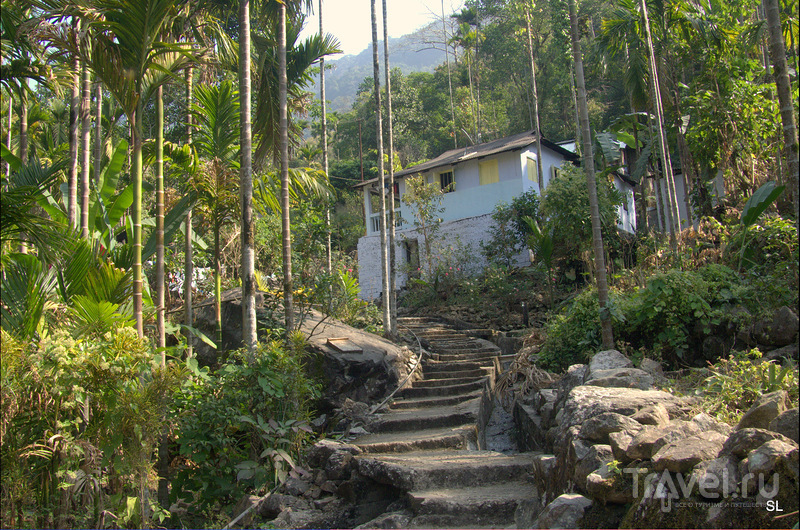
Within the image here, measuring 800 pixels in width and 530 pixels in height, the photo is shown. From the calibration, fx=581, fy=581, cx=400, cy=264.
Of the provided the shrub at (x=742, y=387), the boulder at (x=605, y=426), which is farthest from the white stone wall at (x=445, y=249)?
the boulder at (x=605, y=426)

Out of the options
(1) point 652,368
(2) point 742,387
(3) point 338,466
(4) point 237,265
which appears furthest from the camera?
(4) point 237,265

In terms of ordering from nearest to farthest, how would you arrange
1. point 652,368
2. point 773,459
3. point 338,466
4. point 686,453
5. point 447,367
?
point 773,459 < point 686,453 < point 338,466 < point 652,368 < point 447,367

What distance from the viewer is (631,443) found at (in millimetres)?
4379

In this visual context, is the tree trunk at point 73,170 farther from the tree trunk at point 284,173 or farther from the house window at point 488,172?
the house window at point 488,172

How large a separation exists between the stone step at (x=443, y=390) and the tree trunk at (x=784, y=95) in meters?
6.78

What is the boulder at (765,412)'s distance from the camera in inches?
160

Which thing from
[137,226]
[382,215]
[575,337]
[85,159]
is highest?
[85,159]

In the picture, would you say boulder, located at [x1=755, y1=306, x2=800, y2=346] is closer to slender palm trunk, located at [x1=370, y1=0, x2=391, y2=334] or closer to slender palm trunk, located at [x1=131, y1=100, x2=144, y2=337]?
slender palm trunk, located at [x1=370, y1=0, x2=391, y2=334]

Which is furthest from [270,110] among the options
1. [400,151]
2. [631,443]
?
[400,151]

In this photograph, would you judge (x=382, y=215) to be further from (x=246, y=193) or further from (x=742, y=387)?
(x=742, y=387)

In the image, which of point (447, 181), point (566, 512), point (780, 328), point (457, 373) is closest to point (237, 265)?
point (457, 373)

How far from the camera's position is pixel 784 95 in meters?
4.27

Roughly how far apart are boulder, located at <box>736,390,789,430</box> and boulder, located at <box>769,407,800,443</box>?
188 mm

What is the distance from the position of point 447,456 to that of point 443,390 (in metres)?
3.23
